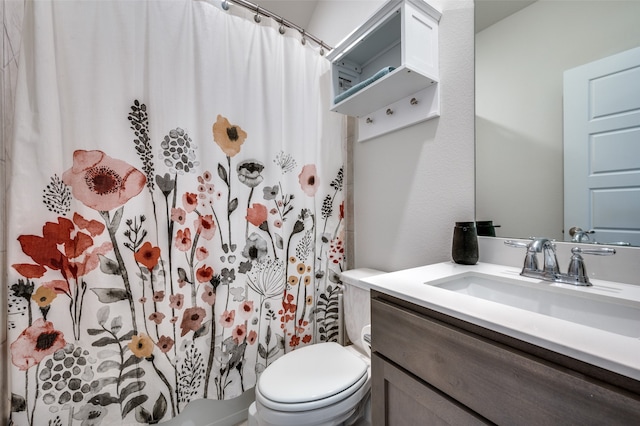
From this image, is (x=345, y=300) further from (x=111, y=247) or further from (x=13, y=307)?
(x=13, y=307)

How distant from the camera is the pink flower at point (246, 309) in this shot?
118 cm

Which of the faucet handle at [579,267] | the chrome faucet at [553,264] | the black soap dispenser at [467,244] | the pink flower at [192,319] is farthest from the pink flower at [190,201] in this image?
the faucet handle at [579,267]

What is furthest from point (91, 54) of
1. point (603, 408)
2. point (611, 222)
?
point (611, 222)

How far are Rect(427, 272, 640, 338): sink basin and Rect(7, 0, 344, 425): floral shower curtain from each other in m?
0.70

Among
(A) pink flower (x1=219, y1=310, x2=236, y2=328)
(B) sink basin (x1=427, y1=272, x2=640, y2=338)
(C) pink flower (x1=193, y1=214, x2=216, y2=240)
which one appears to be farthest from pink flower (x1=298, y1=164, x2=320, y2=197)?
(B) sink basin (x1=427, y1=272, x2=640, y2=338)

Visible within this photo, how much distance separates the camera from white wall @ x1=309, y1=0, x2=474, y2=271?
3.21 feet

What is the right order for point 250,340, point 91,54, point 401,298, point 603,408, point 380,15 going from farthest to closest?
1. point 250,340
2. point 380,15
3. point 91,54
4. point 401,298
5. point 603,408

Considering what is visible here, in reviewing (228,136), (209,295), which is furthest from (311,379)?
(228,136)

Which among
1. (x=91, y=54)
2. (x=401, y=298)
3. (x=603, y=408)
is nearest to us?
(x=603, y=408)

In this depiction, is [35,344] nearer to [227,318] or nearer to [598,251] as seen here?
[227,318]

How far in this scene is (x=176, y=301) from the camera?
1.03 m

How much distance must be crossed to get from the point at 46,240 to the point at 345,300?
1237 millimetres

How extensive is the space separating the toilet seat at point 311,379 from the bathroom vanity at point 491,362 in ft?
0.67

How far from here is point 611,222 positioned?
693 millimetres
